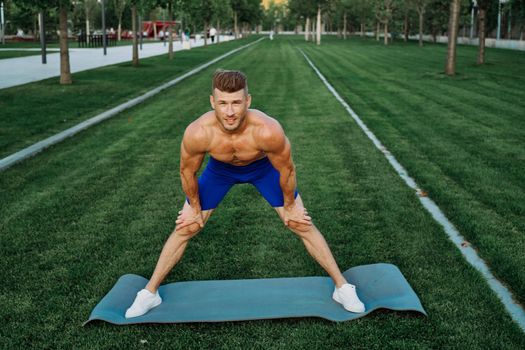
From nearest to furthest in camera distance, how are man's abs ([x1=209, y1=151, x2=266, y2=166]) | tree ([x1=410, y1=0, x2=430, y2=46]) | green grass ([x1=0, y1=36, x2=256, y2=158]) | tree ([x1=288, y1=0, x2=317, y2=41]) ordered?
man's abs ([x1=209, y1=151, x2=266, y2=166]) → green grass ([x1=0, y1=36, x2=256, y2=158]) → tree ([x1=410, y1=0, x2=430, y2=46]) → tree ([x1=288, y1=0, x2=317, y2=41])

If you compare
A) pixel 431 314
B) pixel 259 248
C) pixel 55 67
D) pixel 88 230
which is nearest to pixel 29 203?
pixel 88 230

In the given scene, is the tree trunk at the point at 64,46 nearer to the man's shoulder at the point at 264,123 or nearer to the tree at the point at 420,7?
the man's shoulder at the point at 264,123

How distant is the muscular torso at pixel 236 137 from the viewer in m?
3.94

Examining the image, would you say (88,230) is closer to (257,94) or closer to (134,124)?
(134,124)

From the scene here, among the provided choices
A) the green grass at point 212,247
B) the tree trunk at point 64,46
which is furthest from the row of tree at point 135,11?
the green grass at point 212,247

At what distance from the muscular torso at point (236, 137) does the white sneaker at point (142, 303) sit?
121 cm

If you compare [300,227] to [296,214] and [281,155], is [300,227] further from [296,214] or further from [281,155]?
[281,155]

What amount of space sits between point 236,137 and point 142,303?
1.43 m

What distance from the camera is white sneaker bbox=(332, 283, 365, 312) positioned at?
14.3ft

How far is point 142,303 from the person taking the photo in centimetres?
435

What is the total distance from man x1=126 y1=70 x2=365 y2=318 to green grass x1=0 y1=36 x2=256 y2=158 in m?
6.32

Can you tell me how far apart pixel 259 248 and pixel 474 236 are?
2.16m

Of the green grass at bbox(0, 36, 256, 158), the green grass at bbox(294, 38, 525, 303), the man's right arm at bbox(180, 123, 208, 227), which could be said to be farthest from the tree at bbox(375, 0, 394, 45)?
the man's right arm at bbox(180, 123, 208, 227)

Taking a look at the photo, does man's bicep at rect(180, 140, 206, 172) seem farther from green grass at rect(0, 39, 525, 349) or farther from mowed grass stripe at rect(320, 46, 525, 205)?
mowed grass stripe at rect(320, 46, 525, 205)
